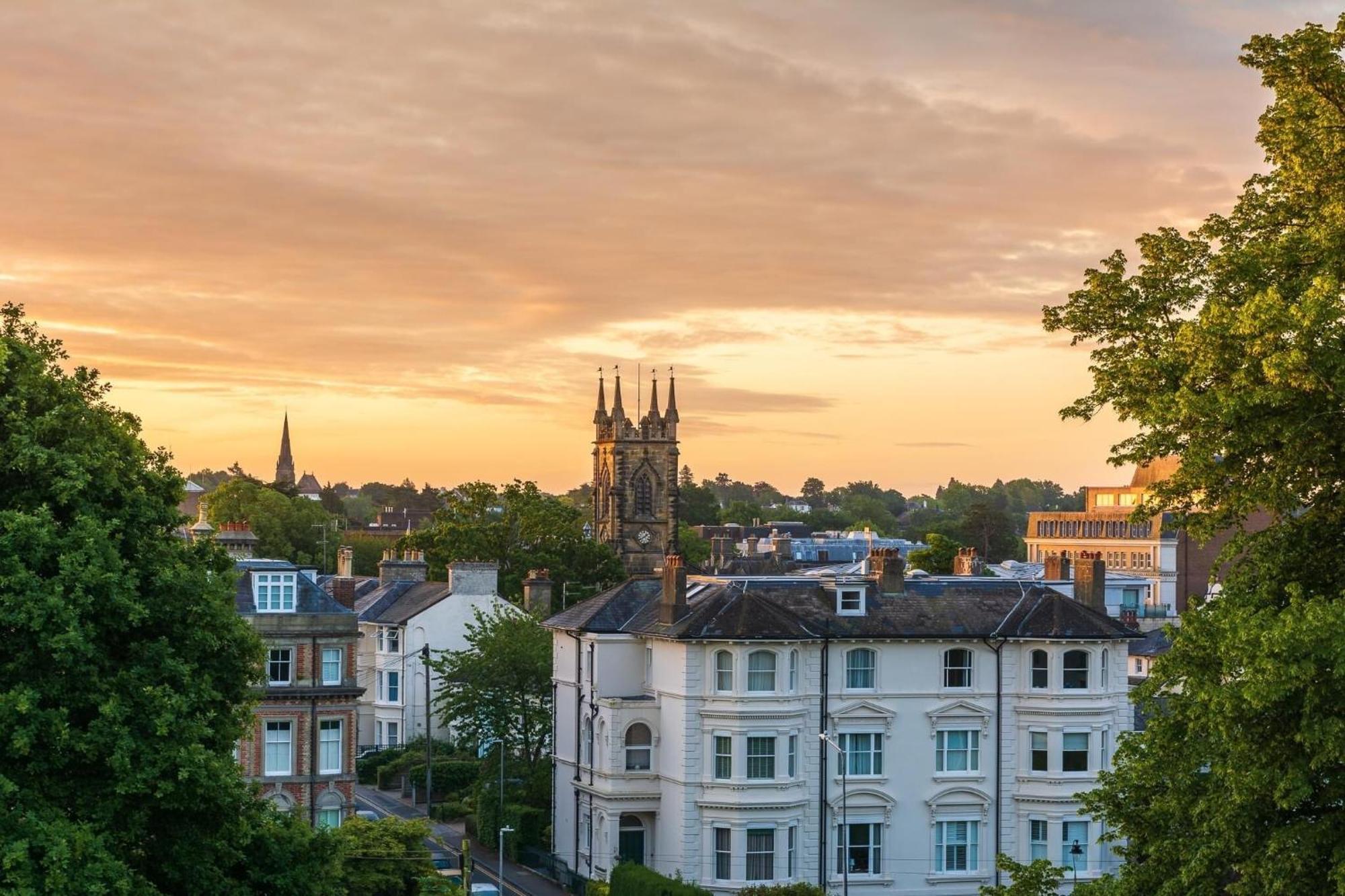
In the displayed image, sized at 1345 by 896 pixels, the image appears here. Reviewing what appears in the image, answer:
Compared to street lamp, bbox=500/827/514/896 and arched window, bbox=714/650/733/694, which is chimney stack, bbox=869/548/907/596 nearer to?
arched window, bbox=714/650/733/694

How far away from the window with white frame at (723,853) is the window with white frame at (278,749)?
13668mm

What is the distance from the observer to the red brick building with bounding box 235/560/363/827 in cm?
5941

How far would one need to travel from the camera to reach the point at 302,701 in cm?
5994

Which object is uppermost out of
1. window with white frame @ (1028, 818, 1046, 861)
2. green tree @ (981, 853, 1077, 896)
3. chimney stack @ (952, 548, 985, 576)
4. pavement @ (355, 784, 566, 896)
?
chimney stack @ (952, 548, 985, 576)

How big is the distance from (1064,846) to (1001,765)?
10.8ft

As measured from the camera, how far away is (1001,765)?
6303cm

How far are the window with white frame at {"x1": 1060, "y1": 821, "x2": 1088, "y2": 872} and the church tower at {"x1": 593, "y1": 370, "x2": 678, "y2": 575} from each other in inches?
4271

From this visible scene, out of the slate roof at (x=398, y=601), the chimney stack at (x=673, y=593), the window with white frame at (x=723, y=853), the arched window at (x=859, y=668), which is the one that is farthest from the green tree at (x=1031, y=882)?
the slate roof at (x=398, y=601)

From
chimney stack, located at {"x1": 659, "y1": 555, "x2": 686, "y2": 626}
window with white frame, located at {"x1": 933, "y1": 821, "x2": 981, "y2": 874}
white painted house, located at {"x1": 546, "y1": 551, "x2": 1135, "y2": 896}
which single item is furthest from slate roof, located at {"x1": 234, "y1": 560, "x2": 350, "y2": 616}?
window with white frame, located at {"x1": 933, "y1": 821, "x2": 981, "y2": 874}

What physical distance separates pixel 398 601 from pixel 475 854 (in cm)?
2961

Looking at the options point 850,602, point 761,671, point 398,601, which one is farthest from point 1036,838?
point 398,601

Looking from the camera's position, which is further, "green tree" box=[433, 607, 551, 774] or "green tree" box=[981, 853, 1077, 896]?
"green tree" box=[433, 607, 551, 774]

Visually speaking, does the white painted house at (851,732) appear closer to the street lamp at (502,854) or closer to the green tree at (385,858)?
the street lamp at (502,854)

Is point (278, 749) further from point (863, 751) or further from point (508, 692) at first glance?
point (863, 751)
